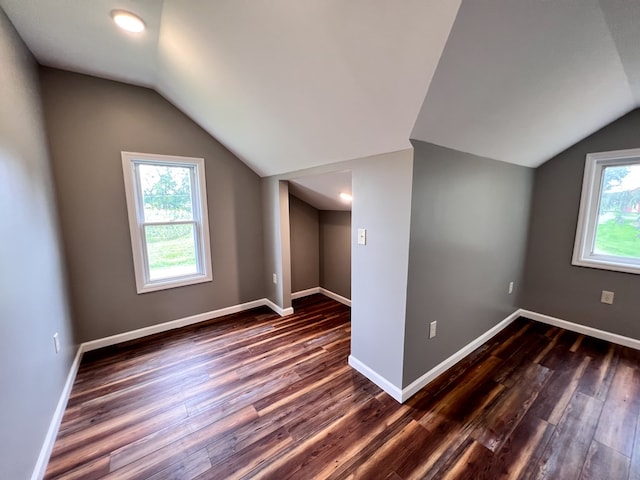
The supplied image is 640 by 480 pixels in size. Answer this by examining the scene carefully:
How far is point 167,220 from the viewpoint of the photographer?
2.83 metres

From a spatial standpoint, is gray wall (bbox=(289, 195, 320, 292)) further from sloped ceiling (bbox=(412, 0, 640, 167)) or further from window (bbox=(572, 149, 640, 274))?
window (bbox=(572, 149, 640, 274))

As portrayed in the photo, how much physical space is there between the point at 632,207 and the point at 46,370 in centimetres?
492

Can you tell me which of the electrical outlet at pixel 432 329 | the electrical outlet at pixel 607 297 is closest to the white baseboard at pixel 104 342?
the electrical outlet at pixel 432 329

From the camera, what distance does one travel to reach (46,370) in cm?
158

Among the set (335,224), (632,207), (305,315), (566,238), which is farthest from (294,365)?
(632,207)

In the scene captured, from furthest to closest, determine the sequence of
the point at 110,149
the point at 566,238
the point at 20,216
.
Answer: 1. the point at 566,238
2. the point at 110,149
3. the point at 20,216

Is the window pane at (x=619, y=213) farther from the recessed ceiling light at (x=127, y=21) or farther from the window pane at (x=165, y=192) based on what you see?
the window pane at (x=165, y=192)

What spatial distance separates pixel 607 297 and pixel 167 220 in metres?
4.66

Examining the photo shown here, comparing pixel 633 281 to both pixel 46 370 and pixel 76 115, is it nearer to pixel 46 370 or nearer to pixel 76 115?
pixel 46 370

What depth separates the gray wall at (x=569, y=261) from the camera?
96.6 inches

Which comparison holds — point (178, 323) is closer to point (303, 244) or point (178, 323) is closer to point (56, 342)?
point (56, 342)

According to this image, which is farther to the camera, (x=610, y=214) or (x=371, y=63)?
(x=610, y=214)

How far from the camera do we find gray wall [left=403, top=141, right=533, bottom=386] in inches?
67.7

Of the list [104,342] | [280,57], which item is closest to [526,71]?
[280,57]
